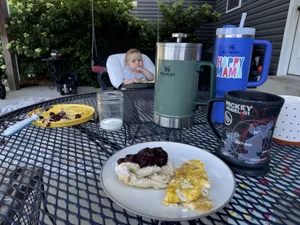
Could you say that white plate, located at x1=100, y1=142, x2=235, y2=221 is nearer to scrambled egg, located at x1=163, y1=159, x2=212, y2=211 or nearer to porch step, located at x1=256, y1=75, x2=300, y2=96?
scrambled egg, located at x1=163, y1=159, x2=212, y2=211

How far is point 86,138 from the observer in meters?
0.68

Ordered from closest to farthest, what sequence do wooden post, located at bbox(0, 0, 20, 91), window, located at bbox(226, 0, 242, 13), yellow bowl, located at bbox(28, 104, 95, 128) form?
yellow bowl, located at bbox(28, 104, 95, 128) < wooden post, located at bbox(0, 0, 20, 91) < window, located at bbox(226, 0, 242, 13)

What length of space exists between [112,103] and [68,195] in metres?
0.46

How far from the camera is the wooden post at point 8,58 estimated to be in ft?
13.2

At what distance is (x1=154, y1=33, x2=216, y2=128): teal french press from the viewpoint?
2.08 feet

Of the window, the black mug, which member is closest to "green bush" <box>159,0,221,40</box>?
the window

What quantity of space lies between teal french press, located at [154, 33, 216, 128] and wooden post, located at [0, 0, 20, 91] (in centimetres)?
447

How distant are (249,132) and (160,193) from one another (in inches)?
9.3

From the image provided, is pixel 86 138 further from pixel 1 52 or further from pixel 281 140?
pixel 1 52

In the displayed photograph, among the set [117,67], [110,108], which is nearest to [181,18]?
[117,67]

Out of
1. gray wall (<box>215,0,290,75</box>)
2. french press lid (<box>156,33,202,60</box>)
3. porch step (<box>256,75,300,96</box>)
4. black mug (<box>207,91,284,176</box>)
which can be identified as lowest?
porch step (<box>256,75,300,96</box>)

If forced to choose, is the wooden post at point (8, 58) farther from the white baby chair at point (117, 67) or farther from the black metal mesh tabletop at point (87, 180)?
the black metal mesh tabletop at point (87, 180)

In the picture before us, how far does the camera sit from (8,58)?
13.6 ft

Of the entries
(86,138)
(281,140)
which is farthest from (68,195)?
(281,140)
